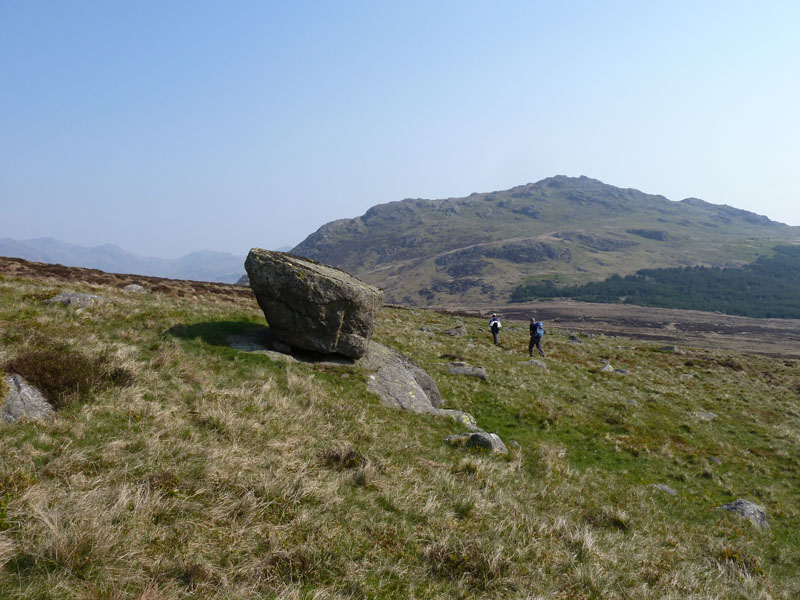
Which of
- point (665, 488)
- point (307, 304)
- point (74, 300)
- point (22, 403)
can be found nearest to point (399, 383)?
point (307, 304)

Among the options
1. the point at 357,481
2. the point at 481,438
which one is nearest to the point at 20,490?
the point at 357,481

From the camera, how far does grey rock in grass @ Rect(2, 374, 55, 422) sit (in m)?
8.00

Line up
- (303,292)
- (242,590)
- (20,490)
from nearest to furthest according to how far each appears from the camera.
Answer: (242,590)
(20,490)
(303,292)

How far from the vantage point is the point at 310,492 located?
23.9ft

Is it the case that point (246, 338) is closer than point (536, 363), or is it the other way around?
point (246, 338)

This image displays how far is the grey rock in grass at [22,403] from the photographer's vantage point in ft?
26.2

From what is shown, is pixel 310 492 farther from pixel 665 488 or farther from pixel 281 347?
pixel 665 488

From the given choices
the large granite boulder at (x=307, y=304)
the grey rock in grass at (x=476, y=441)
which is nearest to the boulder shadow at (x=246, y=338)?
the large granite boulder at (x=307, y=304)

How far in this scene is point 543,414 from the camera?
19062mm

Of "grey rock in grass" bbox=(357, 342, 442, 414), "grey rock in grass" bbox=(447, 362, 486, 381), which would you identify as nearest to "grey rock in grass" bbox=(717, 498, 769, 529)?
"grey rock in grass" bbox=(357, 342, 442, 414)

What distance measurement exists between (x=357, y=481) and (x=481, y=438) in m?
5.95

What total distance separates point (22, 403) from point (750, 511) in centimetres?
2010

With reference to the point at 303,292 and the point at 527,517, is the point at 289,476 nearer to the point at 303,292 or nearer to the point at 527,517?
the point at 527,517

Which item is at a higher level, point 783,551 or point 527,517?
point 527,517
